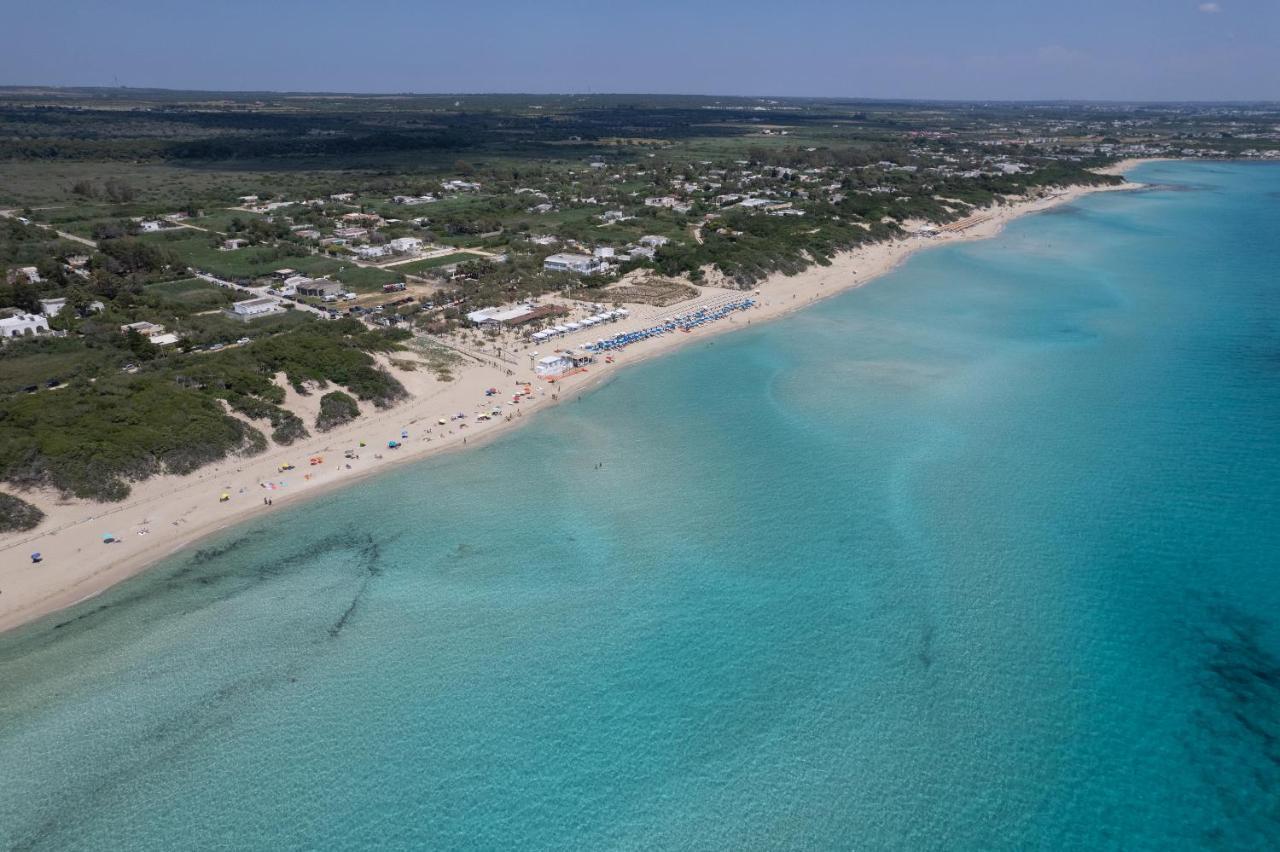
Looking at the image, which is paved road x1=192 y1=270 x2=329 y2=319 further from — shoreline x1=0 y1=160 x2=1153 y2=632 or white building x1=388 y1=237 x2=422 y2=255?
shoreline x1=0 y1=160 x2=1153 y2=632

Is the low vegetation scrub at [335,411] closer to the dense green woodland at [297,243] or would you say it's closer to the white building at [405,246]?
the dense green woodland at [297,243]

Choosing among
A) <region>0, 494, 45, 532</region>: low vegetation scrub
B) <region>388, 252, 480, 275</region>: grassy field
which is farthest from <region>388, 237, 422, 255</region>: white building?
<region>0, 494, 45, 532</region>: low vegetation scrub

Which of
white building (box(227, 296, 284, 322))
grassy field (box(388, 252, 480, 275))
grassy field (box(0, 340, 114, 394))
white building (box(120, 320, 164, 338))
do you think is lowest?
grassy field (box(0, 340, 114, 394))

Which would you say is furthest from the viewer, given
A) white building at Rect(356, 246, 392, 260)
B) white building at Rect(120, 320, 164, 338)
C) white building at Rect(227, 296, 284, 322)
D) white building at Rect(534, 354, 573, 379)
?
white building at Rect(356, 246, 392, 260)

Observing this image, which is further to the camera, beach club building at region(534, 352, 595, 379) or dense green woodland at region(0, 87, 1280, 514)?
beach club building at region(534, 352, 595, 379)

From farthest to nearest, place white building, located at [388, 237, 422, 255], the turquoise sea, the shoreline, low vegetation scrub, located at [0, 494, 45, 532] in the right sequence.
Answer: white building, located at [388, 237, 422, 255] → low vegetation scrub, located at [0, 494, 45, 532] → the shoreline → the turquoise sea

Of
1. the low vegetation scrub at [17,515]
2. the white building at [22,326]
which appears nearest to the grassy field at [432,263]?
the white building at [22,326]

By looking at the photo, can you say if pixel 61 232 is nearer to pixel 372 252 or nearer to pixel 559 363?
pixel 372 252

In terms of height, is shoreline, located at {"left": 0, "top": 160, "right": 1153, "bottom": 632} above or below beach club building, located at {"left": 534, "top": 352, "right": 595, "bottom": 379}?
below
